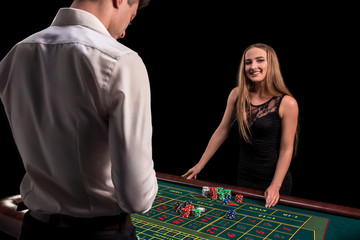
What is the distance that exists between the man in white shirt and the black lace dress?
1.92m

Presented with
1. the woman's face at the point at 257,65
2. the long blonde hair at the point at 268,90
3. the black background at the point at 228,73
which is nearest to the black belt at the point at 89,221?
the long blonde hair at the point at 268,90

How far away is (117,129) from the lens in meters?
0.85

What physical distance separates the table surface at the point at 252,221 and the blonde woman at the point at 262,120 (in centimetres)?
62

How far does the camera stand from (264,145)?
A: 2789 millimetres

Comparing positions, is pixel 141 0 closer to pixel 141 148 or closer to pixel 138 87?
pixel 138 87

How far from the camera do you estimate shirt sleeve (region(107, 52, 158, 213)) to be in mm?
846

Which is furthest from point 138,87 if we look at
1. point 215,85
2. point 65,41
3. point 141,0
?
point 215,85

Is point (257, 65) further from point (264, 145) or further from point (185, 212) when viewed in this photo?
point (185, 212)

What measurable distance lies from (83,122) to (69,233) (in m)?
0.34

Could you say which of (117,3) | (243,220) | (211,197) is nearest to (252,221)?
(243,220)

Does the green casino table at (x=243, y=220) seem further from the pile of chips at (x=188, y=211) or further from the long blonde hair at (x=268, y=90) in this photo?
the long blonde hair at (x=268, y=90)

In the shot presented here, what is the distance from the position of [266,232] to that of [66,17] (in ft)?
4.24

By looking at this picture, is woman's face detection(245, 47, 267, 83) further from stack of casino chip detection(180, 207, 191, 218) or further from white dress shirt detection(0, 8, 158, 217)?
white dress shirt detection(0, 8, 158, 217)

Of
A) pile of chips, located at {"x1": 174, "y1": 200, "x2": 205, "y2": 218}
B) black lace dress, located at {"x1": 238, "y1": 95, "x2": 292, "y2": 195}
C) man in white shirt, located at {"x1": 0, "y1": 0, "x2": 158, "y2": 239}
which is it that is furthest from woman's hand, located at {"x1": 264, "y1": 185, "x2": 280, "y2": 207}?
man in white shirt, located at {"x1": 0, "y1": 0, "x2": 158, "y2": 239}
